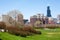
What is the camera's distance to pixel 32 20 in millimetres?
61219

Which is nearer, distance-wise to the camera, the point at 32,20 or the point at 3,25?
the point at 3,25

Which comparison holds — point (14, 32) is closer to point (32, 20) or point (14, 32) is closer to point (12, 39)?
point (12, 39)

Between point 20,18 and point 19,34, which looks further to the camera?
point 20,18

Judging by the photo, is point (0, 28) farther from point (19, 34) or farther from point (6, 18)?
point (6, 18)

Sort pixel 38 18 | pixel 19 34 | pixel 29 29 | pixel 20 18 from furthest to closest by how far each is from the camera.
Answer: pixel 38 18
pixel 20 18
pixel 29 29
pixel 19 34

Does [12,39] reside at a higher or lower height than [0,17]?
lower

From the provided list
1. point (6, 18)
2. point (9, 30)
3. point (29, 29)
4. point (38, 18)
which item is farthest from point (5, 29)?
point (38, 18)

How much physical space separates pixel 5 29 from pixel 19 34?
6.45ft

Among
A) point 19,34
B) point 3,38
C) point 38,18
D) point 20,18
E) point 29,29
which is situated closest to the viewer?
point 3,38

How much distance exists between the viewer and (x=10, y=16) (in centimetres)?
3400

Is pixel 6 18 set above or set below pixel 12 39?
above

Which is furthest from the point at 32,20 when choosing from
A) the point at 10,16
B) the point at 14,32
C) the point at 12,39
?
the point at 12,39

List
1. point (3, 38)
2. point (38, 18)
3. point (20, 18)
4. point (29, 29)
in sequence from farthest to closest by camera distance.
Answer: point (38, 18) → point (20, 18) → point (29, 29) → point (3, 38)

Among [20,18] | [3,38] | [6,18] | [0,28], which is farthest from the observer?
[20,18]
